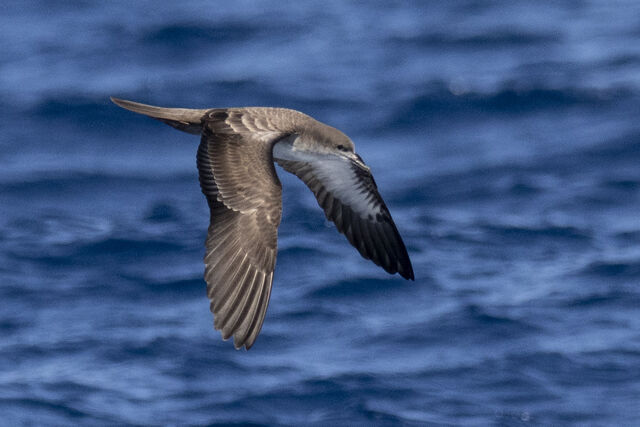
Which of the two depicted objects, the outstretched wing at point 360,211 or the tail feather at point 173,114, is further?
the outstretched wing at point 360,211

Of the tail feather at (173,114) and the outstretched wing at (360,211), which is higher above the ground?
the tail feather at (173,114)

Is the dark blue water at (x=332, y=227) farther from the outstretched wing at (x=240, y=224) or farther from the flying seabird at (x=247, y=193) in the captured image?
the outstretched wing at (x=240, y=224)

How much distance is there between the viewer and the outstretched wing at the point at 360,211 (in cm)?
850

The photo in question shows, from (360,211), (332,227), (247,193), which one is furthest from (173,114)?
(332,227)

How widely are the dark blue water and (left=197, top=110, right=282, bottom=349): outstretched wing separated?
146 inches

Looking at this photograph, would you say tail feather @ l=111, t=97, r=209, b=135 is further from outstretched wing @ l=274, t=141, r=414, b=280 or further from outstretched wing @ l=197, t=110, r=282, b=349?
outstretched wing @ l=274, t=141, r=414, b=280

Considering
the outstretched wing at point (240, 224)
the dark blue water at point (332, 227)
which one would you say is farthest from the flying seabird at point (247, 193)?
the dark blue water at point (332, 227)

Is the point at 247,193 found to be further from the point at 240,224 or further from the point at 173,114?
the point at 173,114

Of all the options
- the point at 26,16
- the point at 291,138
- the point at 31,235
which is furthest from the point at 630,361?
the point at 26,16

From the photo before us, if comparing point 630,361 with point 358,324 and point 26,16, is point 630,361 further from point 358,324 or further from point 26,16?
point 26,16

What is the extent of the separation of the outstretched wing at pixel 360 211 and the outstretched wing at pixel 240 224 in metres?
1.07

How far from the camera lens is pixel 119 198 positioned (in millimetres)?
14000

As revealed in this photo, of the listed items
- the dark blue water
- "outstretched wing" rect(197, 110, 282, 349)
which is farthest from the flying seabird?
the dark blue water

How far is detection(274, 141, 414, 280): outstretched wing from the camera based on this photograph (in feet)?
27.9
